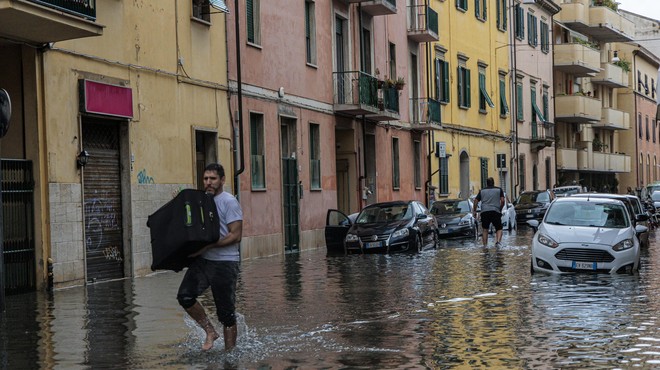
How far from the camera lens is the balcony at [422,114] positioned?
1651 inches

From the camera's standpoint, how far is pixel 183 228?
10.5m

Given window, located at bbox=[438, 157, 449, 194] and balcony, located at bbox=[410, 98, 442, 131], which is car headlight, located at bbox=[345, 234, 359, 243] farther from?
window, located at bbox=[438, 157, 449, 194]

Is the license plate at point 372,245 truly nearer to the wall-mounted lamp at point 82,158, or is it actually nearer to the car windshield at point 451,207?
the car windshield at point 451,207

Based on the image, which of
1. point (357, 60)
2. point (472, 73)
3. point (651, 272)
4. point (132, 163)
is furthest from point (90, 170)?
point (472, 73)

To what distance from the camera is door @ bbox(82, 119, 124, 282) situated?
2095 centimetres

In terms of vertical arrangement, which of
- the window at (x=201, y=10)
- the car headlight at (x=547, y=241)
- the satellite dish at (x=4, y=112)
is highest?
the window at (x=201, y=10)

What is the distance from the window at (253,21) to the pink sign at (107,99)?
6.61 metres

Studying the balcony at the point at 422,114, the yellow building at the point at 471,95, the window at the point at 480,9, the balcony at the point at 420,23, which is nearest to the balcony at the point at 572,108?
the yellow building at the point at 471,95

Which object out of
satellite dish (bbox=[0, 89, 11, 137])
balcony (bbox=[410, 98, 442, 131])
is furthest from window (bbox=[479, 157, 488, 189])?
satellite dish (bbox=[0, 89, 11, 137])

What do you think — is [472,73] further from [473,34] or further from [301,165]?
[301,165]

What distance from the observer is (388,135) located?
1555 inches

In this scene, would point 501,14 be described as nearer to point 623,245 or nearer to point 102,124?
point 102,124

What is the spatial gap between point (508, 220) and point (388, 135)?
19.4 feet

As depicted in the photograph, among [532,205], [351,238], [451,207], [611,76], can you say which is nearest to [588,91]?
[611,76]
